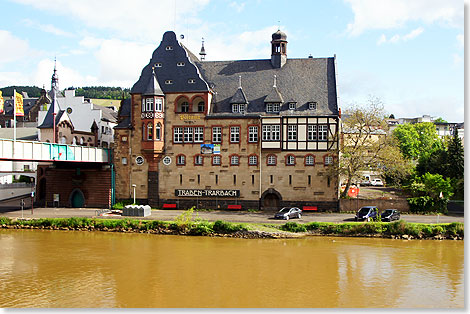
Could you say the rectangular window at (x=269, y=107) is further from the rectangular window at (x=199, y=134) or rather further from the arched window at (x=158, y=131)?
the arched window at (x=158, y=131)

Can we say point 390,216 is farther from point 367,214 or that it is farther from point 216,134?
point 216,134

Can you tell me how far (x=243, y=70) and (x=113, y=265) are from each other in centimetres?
3138

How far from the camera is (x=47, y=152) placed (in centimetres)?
4453

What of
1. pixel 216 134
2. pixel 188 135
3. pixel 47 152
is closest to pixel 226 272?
pixel 47 152

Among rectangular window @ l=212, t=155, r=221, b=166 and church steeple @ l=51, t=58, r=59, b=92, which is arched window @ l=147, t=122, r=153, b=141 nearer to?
rectangular window @ l=212, t=155, r=221, b=166

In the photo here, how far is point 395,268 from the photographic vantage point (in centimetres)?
2794

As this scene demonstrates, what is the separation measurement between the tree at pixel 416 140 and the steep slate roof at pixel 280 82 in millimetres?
35270

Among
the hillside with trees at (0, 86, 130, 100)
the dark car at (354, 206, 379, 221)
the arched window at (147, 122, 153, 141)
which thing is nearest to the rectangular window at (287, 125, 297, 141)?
the dark car at (354, 206, 379, 221)

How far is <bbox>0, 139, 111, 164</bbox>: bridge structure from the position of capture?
40094 millimetres

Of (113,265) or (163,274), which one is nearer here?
(163,274)

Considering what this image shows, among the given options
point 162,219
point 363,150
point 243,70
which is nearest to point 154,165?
point 162,219

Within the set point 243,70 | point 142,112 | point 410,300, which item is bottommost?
point 410,300

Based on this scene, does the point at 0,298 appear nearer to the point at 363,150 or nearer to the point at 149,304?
the point at 149,304

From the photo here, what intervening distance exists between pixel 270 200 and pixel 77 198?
21.0 meters
